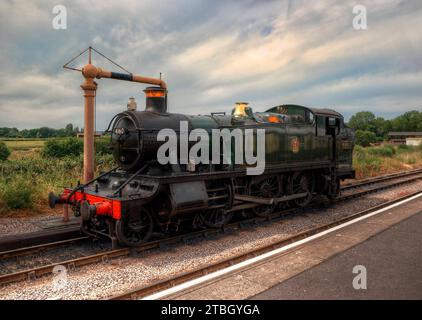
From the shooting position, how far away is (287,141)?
10.1 meters

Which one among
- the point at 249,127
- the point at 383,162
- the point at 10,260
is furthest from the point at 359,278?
the point at 383,162

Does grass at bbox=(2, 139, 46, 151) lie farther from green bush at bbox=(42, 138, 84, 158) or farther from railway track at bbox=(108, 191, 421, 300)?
railway track at bbox=(108, 191, 421, 300)

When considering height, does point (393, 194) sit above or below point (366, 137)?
below

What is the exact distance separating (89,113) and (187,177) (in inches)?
152

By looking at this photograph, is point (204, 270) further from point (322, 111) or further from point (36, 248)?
point (322, 111)

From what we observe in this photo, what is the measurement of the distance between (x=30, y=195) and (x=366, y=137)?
6645cm

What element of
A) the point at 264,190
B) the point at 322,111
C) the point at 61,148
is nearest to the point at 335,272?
the point at 264,190

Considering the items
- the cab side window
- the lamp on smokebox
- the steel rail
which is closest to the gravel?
the steel rail

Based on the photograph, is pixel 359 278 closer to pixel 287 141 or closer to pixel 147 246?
pixel 147 246

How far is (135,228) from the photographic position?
7.12 meters

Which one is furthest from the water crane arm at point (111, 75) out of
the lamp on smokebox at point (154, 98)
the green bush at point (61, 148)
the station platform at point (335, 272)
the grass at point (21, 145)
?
the grass at point (21, 145)

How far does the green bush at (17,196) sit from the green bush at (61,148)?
688 inches

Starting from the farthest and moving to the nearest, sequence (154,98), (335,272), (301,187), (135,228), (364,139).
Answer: (364,139)
(301,187)
(154,98)
(135,228)
(335,272)

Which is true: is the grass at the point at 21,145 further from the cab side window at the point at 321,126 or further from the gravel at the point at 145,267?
the gravel at the point at 145,267
